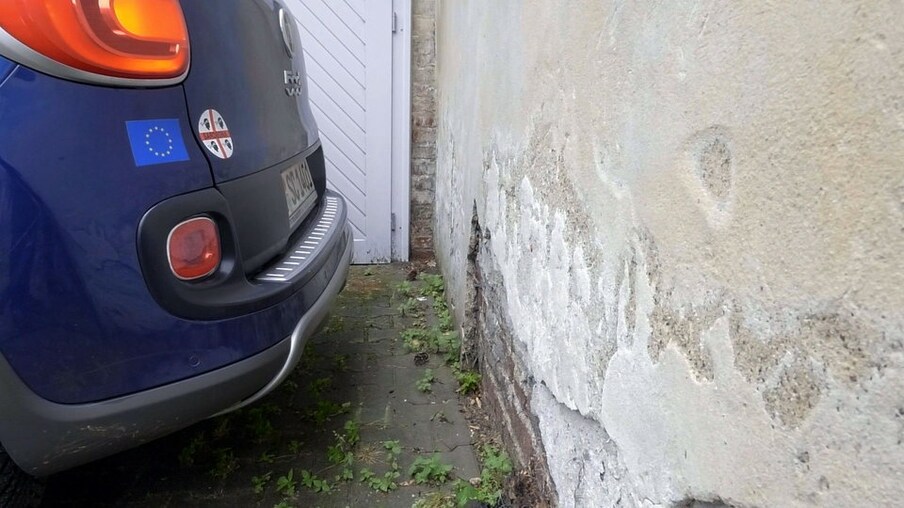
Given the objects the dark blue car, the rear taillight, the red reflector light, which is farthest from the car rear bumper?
the rear taillight

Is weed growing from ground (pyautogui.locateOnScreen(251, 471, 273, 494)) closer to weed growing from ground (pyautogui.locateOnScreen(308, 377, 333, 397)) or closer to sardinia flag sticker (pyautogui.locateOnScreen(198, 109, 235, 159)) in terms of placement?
weed growing from ground (pyautogui.locateOnScreen(308, 377, 333, 397))

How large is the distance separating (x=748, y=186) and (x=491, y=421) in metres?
1.86

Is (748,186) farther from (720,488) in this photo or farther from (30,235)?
(30,235)

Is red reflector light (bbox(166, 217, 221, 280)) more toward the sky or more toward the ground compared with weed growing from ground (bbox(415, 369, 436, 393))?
more toward the sky

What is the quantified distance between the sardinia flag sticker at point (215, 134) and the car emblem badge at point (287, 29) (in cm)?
61

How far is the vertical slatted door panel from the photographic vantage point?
411cm

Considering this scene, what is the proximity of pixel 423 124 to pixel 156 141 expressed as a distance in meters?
3.10

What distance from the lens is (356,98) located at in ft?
14.0

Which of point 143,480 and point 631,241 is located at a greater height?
point 631,241

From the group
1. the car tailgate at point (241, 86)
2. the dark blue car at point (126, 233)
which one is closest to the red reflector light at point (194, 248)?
the dark blue car at point (126, 233)

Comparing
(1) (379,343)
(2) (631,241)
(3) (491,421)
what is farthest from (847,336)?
(1) (379,343)

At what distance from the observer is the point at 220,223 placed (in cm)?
154

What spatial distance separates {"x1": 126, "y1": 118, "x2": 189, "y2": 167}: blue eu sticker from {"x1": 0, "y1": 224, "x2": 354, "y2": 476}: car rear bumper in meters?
0.53

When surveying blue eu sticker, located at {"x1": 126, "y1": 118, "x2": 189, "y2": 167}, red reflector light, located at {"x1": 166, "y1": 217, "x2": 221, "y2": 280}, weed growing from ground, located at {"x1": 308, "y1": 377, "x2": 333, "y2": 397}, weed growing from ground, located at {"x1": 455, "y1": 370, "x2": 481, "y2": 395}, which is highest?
blue eu sticker, located at {"x1": 126, "y1": 118, "x2": 189, "y2": 167}
